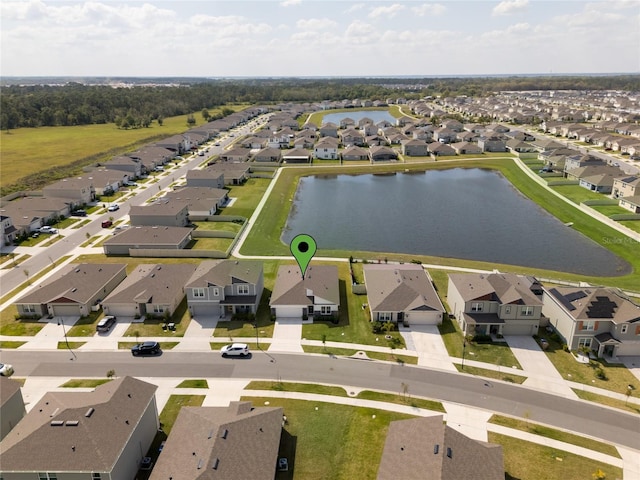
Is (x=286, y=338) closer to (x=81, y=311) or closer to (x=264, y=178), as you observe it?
(x=81, y=311)

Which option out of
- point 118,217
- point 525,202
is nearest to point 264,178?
point 118,217

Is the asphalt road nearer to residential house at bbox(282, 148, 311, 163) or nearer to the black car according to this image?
the black car

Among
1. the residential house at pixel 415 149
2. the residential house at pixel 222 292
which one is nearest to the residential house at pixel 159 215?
the residential house at pixel 222 292

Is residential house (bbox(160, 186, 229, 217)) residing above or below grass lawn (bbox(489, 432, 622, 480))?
above

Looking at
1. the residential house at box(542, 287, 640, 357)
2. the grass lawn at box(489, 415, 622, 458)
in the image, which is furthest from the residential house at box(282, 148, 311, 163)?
the grass lawn at box(489, 415, 622, 458)

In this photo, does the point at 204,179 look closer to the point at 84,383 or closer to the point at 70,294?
the point at 70,294

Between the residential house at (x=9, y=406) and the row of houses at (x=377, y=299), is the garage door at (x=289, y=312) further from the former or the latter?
the residential house at (x=9, y=406)
